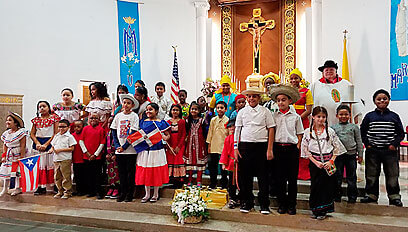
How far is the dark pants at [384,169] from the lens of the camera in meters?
3.64

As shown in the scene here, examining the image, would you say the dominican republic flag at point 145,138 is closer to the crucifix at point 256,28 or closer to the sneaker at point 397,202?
the sneaker at point 397,202

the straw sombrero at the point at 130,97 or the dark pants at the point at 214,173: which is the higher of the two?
the straw sombrero at the point at 130,97

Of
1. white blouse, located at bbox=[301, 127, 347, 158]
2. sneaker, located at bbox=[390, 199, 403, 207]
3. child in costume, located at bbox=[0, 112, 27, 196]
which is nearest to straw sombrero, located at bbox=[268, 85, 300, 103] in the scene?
white blouse, located at bbox=[301, 127, 347, 158]

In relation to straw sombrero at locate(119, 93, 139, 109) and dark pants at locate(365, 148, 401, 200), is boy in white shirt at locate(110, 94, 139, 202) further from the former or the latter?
dark pants at locate(365, 148, 401, 200)

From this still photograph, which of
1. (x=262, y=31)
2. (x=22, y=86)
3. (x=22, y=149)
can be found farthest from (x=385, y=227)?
(x=262, y=31)

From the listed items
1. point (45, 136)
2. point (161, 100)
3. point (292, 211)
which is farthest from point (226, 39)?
point (292, 211)

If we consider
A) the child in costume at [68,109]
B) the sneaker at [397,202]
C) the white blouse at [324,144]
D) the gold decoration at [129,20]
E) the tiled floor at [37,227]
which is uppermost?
the gold decoration at [129,20]

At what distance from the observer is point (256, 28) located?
35.1 ft

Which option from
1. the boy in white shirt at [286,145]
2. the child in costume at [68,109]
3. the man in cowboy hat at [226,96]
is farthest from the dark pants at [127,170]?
the boy in white shirt at [286,145]

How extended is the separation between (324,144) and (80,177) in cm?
339

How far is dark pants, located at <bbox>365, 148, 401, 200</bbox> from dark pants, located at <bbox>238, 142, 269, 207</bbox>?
1195 mm

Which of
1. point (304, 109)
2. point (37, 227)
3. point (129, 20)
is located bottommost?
point (37, 227)

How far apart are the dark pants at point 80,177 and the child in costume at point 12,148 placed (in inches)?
34.1

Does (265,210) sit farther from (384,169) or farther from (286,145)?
(384,169)
